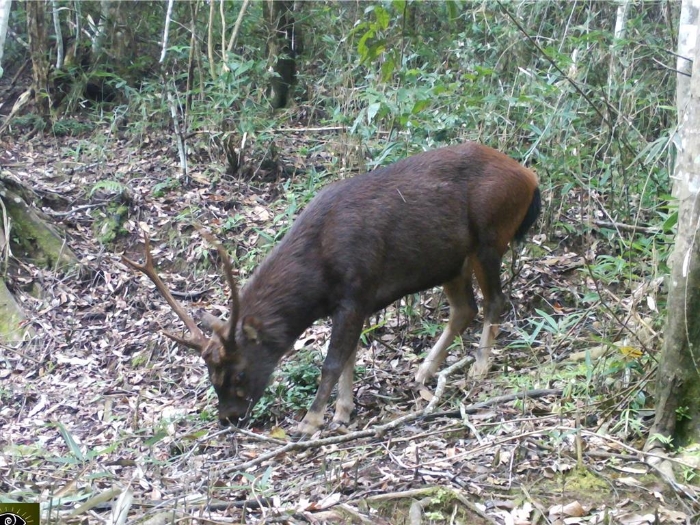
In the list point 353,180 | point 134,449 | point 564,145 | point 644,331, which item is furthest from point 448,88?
point 134,449

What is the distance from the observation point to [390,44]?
9.64 meters

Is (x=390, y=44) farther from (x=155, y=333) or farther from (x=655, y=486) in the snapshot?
(x=655, y=486)

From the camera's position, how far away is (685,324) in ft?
15.1

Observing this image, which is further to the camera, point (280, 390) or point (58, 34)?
point (58, 34)

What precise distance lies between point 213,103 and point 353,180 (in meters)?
4.27

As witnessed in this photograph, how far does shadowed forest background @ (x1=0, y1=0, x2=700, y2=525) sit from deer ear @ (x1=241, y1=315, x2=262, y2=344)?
0.77m

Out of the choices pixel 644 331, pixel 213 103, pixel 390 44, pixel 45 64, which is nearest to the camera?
pixel 644 331

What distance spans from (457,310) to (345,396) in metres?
1.34

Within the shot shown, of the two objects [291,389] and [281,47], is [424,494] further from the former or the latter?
Result: [281,47]

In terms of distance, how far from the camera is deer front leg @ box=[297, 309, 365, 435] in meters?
6.52

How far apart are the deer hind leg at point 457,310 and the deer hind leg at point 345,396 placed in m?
0.66

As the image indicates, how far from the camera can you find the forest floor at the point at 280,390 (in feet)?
15.7

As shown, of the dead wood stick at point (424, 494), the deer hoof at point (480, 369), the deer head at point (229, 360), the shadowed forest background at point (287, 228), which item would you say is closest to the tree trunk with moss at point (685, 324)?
the shadowed forest background at point (287, 228)
